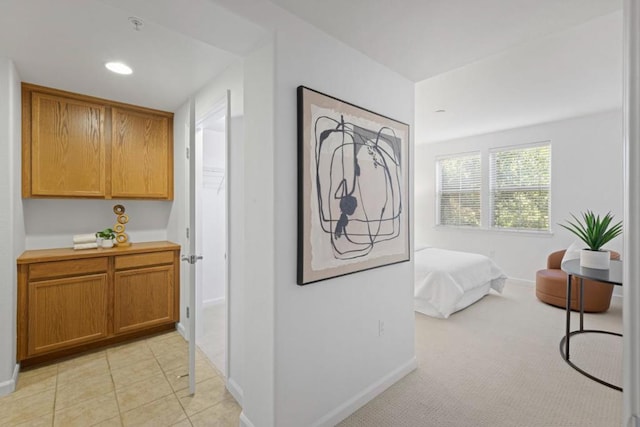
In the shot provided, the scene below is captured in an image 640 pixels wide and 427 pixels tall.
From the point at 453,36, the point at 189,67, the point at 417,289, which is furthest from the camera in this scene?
the point at 417,289

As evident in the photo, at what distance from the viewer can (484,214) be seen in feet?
17.9

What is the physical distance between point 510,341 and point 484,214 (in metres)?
3.03

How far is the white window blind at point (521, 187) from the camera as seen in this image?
4.77 meters

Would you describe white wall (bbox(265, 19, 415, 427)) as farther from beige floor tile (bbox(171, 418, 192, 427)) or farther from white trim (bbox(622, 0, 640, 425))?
white trim (bbox(622, 0, 640, 425))

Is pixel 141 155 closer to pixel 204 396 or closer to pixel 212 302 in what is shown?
pixel 212 302

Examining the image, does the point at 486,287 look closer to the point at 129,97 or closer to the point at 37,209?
the point at 129,97

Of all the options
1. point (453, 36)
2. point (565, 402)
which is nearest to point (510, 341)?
point (565, 402)

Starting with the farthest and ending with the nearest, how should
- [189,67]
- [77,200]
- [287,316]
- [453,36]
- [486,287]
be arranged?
1. [486,287]
2. [77,200]
3. [189,67]
4. [453,36]
5. [287,316]

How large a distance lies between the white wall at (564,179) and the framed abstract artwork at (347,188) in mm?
3716

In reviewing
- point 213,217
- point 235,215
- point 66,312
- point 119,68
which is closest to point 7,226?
point 66,312

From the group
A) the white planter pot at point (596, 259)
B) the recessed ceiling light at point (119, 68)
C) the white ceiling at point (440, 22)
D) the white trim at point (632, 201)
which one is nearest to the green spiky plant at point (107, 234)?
the recessed ceiling light at point (119, 68)

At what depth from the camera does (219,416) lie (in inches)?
76.5

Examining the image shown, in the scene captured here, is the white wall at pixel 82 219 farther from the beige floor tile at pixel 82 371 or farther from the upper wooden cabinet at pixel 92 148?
the beige floor tile at pixel 82 371

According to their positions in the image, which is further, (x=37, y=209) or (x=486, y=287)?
(x=486, y=287)
